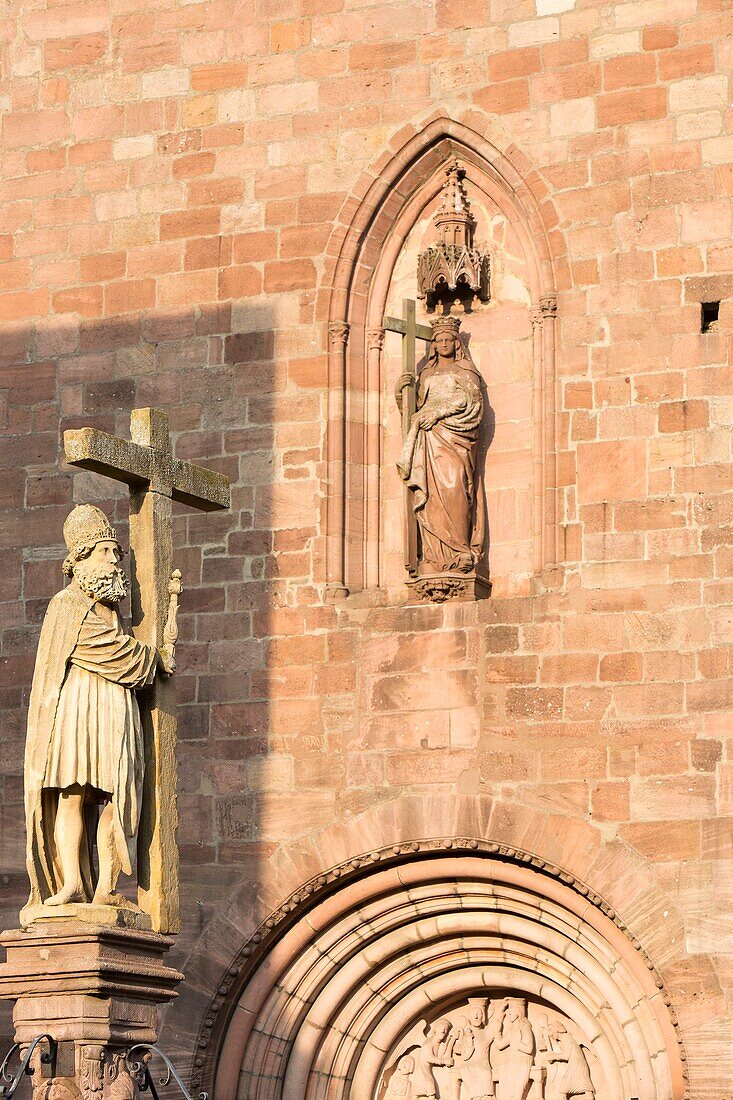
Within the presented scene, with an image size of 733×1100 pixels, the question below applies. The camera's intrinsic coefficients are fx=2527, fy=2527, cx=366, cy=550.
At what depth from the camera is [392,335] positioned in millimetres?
14359

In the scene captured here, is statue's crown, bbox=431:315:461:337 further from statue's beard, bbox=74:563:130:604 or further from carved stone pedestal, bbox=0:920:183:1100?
carved stone pedestal, bbox=0:920:183:1100

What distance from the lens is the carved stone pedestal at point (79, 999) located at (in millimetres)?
9523

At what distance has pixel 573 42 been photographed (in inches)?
547

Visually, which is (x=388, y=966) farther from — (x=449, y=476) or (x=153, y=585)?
(x=153, y=585)

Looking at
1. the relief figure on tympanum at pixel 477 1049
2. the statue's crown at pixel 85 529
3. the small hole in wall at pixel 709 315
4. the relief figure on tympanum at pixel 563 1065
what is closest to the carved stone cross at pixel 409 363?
the small hole in wall at pixel 709 315

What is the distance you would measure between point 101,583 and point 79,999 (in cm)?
175

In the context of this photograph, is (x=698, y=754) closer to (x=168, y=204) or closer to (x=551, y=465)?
(x=551, y=465)

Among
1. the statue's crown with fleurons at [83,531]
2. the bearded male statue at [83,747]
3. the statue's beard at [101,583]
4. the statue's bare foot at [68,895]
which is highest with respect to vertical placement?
the statue's crown with fleurons at [83,531]

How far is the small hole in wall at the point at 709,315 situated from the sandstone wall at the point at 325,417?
0.07 metres

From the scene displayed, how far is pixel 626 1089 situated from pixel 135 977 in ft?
12.9

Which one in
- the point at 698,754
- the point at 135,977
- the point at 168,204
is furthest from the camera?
the point at 168,204

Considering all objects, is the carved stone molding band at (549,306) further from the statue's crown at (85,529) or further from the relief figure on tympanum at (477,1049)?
the statue's crown at (85,529)

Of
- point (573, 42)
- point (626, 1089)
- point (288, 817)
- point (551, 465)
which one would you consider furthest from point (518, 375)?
point (626, 1089)

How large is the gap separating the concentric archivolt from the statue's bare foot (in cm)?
341
